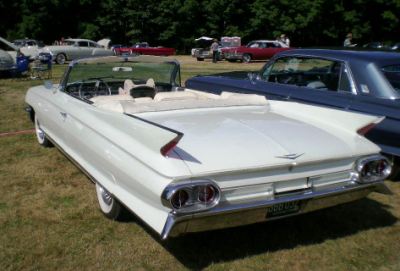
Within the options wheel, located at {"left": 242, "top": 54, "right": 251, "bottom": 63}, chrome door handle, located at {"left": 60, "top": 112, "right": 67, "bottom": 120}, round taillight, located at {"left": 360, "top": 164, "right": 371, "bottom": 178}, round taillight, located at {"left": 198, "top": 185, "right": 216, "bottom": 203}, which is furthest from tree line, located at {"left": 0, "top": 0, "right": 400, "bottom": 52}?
round taillight, located at {"left": 198, "top": 185, "right": 216, "bottom": 203}

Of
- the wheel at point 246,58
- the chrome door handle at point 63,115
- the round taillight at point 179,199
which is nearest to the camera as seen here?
the round taillight at point 179,199

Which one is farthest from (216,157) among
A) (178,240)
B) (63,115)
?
(63,115)

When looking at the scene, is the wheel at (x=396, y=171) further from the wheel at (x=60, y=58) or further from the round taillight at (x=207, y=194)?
the wheel at (x=60, y=58)

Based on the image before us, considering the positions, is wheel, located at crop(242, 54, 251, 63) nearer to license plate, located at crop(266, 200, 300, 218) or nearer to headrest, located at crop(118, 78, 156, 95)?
headrest, located at crop(118, 78, 156, 95)

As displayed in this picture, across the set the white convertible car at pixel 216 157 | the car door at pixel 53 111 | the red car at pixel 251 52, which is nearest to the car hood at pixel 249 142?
the white convertible car at pixel 216 157

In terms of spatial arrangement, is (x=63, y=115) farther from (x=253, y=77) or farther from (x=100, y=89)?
(x=253, y=77)

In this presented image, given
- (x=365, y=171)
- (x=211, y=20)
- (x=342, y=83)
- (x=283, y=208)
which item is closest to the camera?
(x=283, y=208)

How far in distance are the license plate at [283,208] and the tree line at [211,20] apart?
3791 centimetres

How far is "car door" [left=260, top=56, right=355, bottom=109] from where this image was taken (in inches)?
206

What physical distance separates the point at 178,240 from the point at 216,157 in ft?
2.88

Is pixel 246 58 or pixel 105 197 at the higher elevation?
pixel 105 197

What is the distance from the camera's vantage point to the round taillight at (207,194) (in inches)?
111

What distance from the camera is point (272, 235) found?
3.63 meters

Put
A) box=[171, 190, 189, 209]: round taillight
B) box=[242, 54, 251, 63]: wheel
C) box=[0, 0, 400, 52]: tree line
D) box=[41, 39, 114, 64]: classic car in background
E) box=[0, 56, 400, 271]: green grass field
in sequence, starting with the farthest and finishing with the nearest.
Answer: box=[0, 0, 400, 52]: tree line < box=[242, 54, 251, 63]: wheel < box=[41, 39, 114, 64]: classic car in background < box=[0, 56, 400, 271]: green grass field < box=[171, 190, 189, 209]: round taillight
